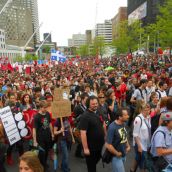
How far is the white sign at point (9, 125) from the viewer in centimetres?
706


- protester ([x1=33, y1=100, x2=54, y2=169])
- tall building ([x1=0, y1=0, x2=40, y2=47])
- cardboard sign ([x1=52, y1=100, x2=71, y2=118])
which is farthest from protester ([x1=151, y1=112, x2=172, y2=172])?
tall building ([x1=0, y1=0, x2=40, y2=47])

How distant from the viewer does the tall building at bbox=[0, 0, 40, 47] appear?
153625 mm

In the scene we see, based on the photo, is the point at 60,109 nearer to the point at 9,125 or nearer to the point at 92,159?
the point at 92,159

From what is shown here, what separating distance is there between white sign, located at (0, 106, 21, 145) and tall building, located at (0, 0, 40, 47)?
148m

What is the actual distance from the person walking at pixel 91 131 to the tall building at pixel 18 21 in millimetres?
150241

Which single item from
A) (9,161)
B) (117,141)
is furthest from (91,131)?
(9,161)

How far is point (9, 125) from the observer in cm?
715

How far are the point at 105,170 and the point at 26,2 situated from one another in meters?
172

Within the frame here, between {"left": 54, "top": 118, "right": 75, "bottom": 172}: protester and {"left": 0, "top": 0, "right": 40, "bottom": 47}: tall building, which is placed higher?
{"left": 0, "top": 0, "right": 40, "bottom": 47}: tall building

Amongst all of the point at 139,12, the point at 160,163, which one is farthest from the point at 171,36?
the point at 139,12

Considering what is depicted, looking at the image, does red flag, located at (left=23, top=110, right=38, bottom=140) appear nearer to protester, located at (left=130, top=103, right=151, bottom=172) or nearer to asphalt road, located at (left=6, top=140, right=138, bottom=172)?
asphalt road, located at (left=6, top=140, right=138, bottom=172)

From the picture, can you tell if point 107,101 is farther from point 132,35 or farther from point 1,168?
point 132,35

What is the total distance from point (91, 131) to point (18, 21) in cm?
16355

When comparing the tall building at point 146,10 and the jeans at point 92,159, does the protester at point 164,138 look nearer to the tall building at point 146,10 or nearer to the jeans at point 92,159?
the jeans at point 92,159
